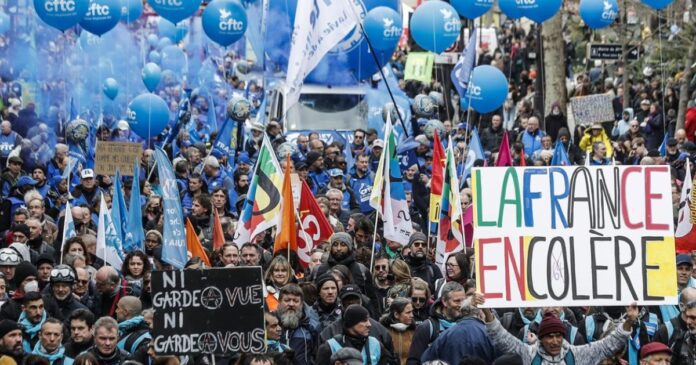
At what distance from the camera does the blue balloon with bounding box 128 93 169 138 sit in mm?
23531

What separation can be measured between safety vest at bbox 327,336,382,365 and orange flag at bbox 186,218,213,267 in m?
3.58

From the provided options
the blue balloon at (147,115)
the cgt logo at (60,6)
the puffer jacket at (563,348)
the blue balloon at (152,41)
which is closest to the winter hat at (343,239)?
the puffer jacket at (563,348)

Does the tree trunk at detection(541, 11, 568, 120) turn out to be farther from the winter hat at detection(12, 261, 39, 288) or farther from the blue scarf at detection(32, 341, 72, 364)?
the blue scarf at detection(32, 341, 72, 364)

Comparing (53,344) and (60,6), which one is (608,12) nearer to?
(60,6)

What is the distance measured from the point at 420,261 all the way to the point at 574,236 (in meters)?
3.62

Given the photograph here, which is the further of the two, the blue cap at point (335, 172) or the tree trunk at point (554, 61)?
the tree trunk at point (554, 61)

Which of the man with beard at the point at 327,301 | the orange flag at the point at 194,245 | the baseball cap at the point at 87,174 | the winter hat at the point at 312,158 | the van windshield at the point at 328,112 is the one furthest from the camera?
the van windshield at the point at 328,112

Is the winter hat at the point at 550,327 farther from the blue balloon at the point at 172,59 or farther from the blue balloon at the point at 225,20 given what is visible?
the blue balloon at the point at 172,59

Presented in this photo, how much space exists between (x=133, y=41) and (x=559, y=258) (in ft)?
80.1

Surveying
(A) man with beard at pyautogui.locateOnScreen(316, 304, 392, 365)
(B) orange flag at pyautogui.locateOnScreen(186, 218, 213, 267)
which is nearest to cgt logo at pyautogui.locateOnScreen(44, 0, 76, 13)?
(B) orange flag at pyautogui.locateOnScreen(186, 218, 213, 267)

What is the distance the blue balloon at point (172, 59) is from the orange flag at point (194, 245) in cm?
2001

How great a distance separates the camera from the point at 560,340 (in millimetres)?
10445

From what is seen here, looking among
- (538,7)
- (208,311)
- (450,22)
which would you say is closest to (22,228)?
(208,311)

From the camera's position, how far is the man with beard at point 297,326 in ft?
39.0
